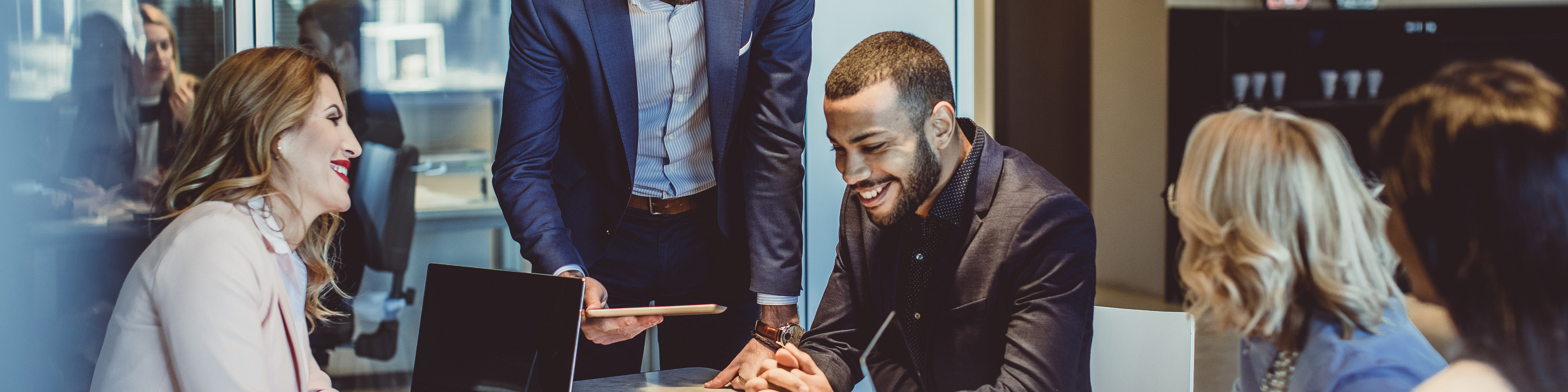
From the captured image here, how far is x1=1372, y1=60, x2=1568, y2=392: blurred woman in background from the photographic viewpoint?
70cm

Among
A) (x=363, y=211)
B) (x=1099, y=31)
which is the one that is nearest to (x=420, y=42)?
(x=363, y=211)

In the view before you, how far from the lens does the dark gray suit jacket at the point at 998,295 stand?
4.45ft

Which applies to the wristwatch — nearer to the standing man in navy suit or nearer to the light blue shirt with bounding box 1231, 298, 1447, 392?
the standing man in navy suit

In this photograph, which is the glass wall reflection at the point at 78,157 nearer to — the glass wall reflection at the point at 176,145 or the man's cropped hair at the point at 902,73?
the glass wall reflection at the point at 176,145

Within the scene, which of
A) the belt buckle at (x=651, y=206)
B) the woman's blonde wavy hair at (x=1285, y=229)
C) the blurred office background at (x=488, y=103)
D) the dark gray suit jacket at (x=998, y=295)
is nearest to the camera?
the woman's blonde wavy hair at (x=1285, y=229)

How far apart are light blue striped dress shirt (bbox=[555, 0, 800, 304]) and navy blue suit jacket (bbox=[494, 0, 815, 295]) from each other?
0.05 meters

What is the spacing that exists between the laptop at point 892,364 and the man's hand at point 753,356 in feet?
0.58

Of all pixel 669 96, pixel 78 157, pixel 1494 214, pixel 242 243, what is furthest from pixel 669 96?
pixel 78 157

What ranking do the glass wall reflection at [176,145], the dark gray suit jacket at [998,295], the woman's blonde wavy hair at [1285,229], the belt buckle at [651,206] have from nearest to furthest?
the woman's blonde wavy hair at [1285,229] < the dark gray suit jacket at [998,295] < the belt buckle at [651,206] < the glass wall reflection at [176,145]

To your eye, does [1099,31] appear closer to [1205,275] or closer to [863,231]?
[863,231]

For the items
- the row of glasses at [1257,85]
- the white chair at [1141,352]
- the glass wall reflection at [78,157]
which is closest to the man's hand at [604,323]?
the white chair at [1141,352]

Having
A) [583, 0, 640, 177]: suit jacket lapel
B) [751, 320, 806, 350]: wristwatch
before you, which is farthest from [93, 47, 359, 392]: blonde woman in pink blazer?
[751, 320, 806, 350]: wristwatch

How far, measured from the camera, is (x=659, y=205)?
6.12 feet

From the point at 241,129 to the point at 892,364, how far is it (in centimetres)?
107
